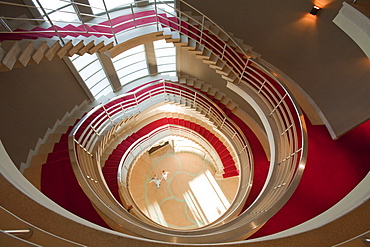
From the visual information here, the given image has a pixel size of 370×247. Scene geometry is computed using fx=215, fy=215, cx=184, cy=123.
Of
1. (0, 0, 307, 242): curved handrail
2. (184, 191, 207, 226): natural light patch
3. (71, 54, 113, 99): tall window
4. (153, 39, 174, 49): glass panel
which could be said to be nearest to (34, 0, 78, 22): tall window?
(71, 54, 113, 99): tall window

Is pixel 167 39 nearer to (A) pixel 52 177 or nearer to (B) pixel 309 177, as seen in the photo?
(A) pixel 52 177

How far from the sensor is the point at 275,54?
5789 mm

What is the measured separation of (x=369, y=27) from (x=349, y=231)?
8.98ft

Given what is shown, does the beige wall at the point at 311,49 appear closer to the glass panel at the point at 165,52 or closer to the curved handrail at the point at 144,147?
the glass panel at the point at 165,52

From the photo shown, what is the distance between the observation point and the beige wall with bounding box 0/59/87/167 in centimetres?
424

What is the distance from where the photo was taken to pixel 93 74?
21.3 feet

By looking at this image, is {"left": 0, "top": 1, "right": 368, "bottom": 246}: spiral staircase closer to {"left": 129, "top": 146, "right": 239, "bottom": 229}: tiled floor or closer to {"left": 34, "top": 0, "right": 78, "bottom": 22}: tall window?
{"left": 34, "top": 0, "right": 78, "bottom": 22}: tall window

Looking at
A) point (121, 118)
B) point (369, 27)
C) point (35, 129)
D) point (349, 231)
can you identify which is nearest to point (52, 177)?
point (35, 129)

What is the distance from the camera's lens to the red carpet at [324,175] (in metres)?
3.42

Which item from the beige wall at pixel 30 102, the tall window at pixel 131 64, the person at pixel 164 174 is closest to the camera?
the beige wall at pixel 30 102

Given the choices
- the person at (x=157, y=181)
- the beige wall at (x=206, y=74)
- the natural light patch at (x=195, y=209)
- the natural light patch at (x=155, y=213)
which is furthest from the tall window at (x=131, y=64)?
the natural light patch at (x=195, y=209)

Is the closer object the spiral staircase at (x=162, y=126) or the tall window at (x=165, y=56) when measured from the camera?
the spiral staircase at (x=162, y=126)

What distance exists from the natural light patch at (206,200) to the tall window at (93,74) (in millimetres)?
5581

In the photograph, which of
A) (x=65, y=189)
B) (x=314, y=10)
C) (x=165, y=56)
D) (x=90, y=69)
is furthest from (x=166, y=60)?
(x=65, y=189)
